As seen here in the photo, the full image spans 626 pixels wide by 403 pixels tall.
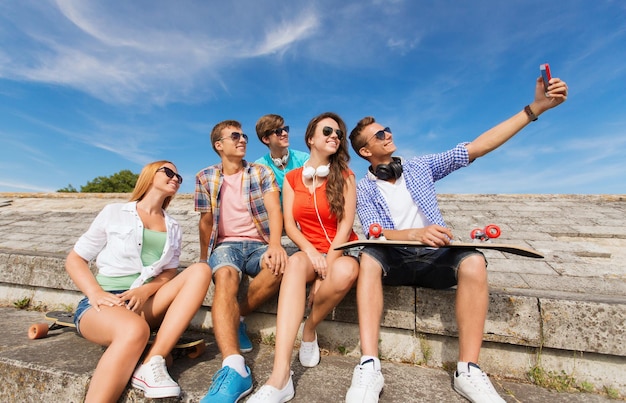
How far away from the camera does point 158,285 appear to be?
2346mm

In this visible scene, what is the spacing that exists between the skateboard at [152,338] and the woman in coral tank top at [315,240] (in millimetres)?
749

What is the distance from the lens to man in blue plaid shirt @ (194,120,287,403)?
2.36 m

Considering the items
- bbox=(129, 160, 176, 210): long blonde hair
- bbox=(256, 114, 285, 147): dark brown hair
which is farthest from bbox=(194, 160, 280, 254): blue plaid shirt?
bbox=(256, 114, 285, 147): dark brown hair

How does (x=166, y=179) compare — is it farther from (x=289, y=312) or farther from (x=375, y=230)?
(x=375, y=230)

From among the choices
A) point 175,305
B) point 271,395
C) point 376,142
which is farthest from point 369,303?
point 376,142

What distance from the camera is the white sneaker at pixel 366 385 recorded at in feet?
5.82

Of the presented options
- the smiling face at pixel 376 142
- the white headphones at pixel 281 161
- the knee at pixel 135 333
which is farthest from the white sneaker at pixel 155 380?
the white headphones at pixel 281 161

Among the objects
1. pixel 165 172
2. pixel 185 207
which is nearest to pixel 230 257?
pixel 165 172

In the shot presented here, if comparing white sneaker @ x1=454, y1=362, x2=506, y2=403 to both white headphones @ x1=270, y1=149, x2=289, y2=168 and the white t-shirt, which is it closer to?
the white t-shirt

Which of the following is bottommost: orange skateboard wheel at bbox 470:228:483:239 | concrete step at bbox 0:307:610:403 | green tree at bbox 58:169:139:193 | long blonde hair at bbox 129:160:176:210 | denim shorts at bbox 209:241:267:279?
concrete step at bbox 0:307:610:403

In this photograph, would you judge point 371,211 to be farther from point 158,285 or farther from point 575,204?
point 575,204

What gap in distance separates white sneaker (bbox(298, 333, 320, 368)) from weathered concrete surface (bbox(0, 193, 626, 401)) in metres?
0.28

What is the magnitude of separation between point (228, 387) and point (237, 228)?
146 centimetres

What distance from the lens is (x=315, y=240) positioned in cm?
272
